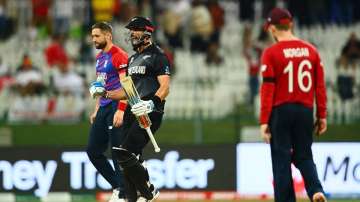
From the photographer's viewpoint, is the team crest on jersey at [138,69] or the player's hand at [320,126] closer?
the player's hand at [320,126]

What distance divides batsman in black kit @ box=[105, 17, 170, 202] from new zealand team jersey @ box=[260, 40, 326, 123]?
158cm

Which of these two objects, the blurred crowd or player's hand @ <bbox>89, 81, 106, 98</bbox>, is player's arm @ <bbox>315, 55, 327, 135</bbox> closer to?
player's hand @ <bbox>89, 81, 106, 98</bbox>

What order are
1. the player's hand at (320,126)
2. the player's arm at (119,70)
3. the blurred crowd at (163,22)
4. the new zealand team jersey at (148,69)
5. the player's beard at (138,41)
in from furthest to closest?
the blurred crowd at (163,22) < the player's arm at (119,70) < the player's beard at (138,41) < the new zealand team jersey at (148,69) < the player's hand at (320,126)

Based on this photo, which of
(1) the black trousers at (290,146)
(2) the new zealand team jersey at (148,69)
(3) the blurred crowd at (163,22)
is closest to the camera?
(1) the black trousers at (290,146)

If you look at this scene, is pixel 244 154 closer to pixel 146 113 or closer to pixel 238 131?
pixel 238 131

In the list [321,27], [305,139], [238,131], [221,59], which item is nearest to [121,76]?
[305,139]

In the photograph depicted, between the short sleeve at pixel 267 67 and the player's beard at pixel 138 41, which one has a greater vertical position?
the player's beard at pixel 138 41

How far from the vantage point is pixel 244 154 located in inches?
627

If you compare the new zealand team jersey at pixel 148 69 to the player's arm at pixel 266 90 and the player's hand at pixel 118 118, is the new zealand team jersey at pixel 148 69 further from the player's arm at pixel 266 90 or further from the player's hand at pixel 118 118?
the player's arm at pixel 266 90

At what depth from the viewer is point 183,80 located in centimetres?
2184

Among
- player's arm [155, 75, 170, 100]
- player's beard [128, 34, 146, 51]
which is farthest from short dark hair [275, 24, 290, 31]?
player's beard [128, 34, 146, 51]

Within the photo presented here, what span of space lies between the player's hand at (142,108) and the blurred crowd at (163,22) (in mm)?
9738

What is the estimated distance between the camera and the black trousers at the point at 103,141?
1332cm

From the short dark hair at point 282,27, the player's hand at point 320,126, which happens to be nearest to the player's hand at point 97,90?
the short dark hair at point 282,27
